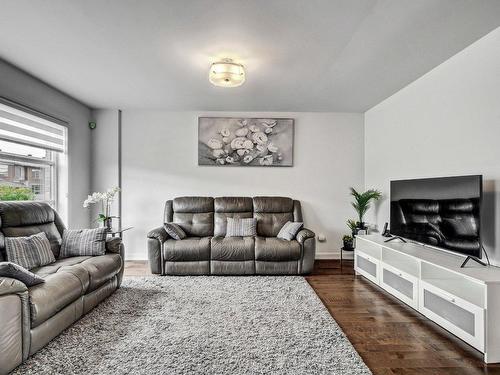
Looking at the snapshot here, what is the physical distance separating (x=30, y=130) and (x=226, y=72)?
8.23 feet

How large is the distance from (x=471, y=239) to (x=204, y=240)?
9.38 ft

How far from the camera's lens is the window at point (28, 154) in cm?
315

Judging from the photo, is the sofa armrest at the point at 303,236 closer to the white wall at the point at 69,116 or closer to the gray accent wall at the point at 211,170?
the gray accent wall at the point at 211,170

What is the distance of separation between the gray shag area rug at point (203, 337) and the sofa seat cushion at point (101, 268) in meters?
0.24

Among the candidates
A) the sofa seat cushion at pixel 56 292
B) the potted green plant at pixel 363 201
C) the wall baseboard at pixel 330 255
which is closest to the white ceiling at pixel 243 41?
the potted green plant at pixel 363 201

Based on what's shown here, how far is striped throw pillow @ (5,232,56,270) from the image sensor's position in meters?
2.47

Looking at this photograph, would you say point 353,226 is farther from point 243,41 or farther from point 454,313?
point 243,41

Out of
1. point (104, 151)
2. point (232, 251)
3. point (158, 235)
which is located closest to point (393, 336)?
point (232, 251)

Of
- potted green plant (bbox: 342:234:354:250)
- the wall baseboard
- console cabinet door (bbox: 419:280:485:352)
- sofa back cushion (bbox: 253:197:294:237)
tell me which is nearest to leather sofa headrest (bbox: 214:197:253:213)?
sofa back cushion (bbox: 253:197:294:237)

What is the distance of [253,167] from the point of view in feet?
15.7

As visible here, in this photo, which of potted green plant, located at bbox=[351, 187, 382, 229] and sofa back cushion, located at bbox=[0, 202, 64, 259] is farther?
potted green plant, located at bbox=[351, 187, 382, 229]

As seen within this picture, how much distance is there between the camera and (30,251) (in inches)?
102

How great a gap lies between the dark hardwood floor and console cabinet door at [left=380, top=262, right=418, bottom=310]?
102 mm

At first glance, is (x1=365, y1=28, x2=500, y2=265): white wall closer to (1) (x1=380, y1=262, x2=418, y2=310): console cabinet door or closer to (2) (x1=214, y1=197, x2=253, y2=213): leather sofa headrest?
(1) (x1=380, y1=262, x2=418, y2=310): console cabinet door
